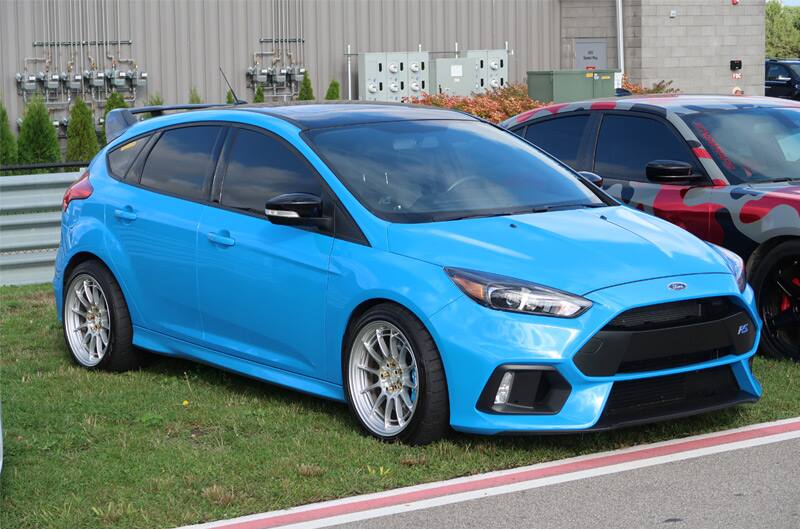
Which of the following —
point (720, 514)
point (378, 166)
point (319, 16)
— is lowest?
point (720, 514)

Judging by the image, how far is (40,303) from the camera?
36.7ft

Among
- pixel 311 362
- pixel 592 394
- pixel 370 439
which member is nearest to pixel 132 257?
pixel 311 362

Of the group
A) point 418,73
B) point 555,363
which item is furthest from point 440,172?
point 418,73

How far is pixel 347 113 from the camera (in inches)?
301

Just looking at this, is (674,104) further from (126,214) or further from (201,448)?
(201,448)

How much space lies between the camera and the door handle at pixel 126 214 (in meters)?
8.03

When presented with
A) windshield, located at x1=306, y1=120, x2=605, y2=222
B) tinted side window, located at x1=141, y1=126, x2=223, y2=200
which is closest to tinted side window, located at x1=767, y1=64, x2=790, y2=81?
windshield, located at x1=306, y1=120, x2=605, y2=222

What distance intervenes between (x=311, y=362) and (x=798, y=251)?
308 cm

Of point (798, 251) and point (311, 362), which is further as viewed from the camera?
point (798, 251)

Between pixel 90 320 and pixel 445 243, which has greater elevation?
pixel 445 243

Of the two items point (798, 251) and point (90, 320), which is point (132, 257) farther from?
point (798, 251)

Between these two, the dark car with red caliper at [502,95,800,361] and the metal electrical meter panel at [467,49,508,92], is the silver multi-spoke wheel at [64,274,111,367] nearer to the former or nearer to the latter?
the dark car with red caliper at [502,95,800,361]

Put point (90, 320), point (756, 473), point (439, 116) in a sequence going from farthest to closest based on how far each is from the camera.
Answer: point (90, 320) → point (439, 116) → point (756, 473)

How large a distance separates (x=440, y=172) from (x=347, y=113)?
807mm
